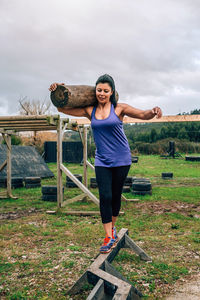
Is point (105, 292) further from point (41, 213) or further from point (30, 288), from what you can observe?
point (41, 213)

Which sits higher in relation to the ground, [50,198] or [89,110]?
[89,110]

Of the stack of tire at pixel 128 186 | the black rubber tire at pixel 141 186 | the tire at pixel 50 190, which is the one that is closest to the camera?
the tire at pixel 50 190

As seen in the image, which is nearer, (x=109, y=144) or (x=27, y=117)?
(x=109, y=144)

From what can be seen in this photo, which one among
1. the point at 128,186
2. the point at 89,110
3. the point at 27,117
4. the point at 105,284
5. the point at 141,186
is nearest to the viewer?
the point at 105,284

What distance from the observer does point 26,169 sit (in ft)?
41.6

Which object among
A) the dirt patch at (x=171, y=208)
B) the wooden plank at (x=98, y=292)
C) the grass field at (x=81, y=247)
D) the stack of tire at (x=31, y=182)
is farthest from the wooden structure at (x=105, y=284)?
the stack of tire at (x=31, y=182)

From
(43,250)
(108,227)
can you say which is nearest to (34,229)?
(43,250)

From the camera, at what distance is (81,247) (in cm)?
412

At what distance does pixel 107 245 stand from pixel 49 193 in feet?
17.4

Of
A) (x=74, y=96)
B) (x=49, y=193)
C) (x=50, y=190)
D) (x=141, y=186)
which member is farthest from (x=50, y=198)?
(x=74, y=96)

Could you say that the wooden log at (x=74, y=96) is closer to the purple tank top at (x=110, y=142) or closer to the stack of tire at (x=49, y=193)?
the purple tank top at (x=110, y=142)

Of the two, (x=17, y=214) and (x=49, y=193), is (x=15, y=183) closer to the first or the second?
(x=49, y=193)

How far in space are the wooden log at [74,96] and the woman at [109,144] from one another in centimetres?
9

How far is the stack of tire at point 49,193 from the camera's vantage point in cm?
796
